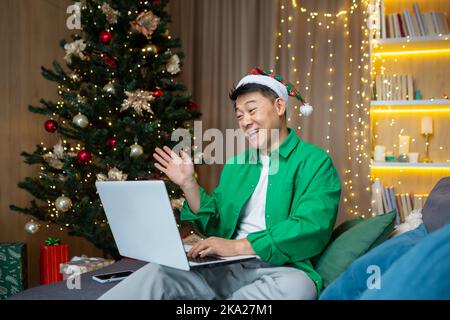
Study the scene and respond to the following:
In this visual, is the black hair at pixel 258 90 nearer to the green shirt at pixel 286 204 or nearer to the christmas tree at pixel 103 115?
the green shirt at pixel 286 204

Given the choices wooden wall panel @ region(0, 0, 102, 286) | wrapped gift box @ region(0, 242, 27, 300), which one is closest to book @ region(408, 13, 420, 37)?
wooden wall panel @ region(0, 0, 102, 286)

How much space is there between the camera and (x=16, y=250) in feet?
9.21

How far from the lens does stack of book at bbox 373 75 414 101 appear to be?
3.66 meters

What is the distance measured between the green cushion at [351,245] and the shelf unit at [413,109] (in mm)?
2112

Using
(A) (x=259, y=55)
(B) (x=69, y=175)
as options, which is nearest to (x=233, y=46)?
(A) (x=259, y=55)

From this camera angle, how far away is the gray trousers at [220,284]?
1.35 metres

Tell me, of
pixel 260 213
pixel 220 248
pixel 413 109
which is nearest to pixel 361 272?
pixel 220 248

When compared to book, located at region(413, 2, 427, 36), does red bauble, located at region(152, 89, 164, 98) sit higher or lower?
lower

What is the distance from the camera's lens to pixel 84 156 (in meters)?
2.89

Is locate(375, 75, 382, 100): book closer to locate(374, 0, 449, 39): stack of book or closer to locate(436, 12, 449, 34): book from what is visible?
locate(374, 0, 449, 39): stack of book

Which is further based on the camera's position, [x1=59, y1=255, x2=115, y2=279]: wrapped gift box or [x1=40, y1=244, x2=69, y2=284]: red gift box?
[x1=40, y1=244, x2=69, y2=284]: red gift box

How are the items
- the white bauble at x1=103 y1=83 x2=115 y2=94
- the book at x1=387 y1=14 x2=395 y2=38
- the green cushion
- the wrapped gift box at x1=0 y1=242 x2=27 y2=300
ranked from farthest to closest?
the book at x1=387 y1=14 x2=395 y2=38 < the white bauble at x1=103 y1=83 x2=115 y2=94 < the wrapped gift box at x1=0 y1=242 x2=27 y2=300 < the green cushion

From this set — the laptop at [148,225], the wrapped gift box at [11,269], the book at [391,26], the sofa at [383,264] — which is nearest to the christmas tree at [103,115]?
the wrapped gift box at [11,269]
